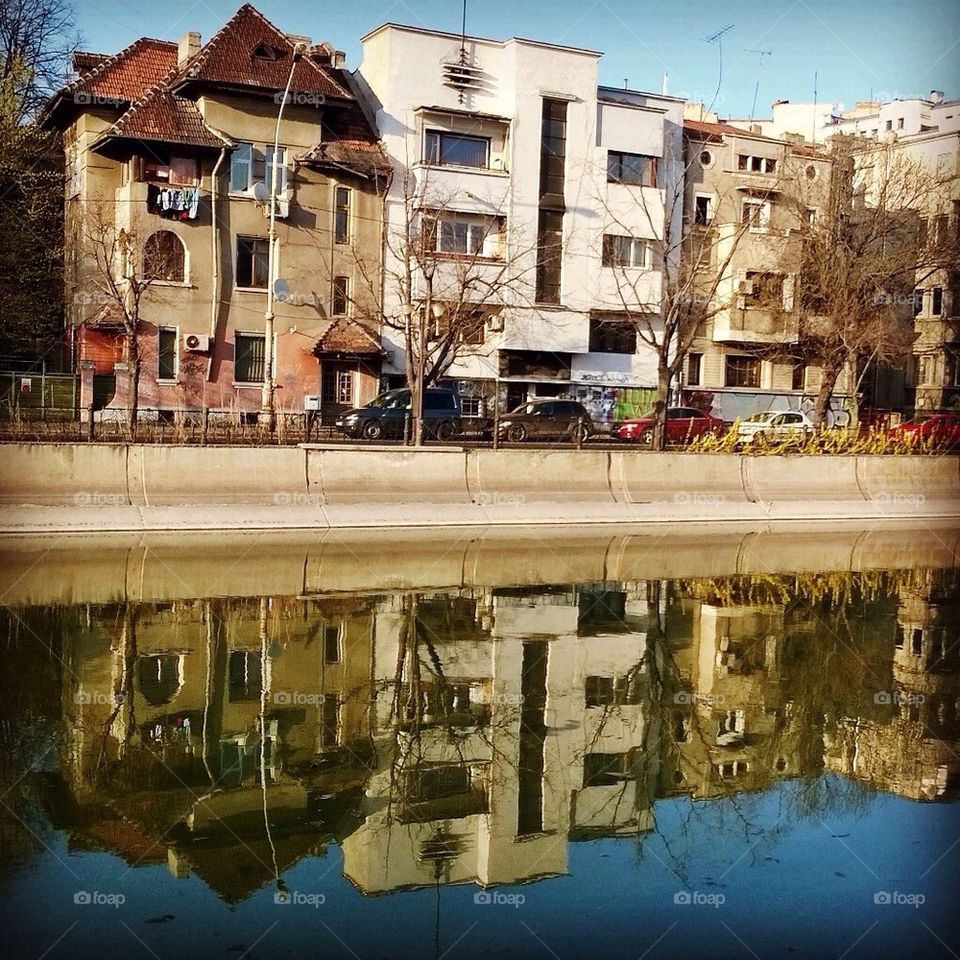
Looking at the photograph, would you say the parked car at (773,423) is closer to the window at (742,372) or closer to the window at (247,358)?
the window at (742,372)

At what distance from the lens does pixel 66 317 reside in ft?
A: 161

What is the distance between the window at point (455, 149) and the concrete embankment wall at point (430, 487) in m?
25.4

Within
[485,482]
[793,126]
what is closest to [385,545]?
[485,482]

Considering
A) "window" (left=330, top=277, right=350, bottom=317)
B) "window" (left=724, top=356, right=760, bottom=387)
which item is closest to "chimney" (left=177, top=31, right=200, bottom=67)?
"window" (left=330, top=277, right=350, bottom=317)

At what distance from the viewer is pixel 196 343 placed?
158 ft

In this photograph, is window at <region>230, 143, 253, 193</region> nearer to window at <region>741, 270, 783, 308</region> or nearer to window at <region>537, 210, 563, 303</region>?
window at <region>537, 210, 563, 303</region>

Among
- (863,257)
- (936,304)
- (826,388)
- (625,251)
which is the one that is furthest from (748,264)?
(936,304)

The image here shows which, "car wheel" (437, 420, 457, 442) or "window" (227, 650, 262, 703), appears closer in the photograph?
"window" (227, 650, 262, 703)

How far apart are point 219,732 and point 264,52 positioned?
139ft

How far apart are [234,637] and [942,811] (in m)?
9.01

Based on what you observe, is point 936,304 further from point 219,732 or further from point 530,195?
point 219,732

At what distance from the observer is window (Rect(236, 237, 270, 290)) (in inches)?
1967

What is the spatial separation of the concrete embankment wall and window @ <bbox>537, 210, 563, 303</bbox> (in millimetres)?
23781

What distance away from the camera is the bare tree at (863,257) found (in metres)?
52.2
